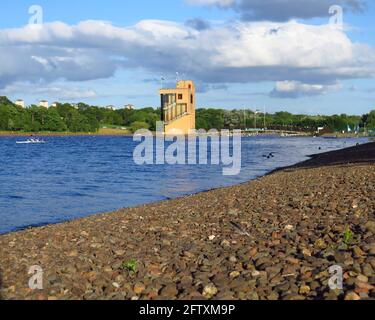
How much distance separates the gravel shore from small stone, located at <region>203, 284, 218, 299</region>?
14 millimetres

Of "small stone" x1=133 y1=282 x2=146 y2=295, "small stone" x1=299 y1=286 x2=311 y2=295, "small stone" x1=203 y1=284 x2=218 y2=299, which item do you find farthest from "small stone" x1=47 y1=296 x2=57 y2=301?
"small stone" x1=299 y1=286 x2=311 y2=295

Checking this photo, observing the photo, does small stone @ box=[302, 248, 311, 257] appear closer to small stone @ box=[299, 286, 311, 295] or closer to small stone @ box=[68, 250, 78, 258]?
small stone @ box=[299, 286, 311, 295]

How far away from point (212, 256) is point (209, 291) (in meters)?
2.04

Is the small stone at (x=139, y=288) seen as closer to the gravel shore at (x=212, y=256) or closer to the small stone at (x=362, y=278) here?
the gravel shore at (x=212, y=256)

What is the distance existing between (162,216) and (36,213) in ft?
35.0

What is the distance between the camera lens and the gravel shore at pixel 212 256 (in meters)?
7.52

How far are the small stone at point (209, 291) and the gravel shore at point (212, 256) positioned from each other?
0.05ft

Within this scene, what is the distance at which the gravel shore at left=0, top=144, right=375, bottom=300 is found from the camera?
24.7 ft

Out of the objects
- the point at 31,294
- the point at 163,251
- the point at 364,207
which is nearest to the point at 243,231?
the point at 163,251

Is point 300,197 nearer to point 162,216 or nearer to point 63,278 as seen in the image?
point 162,216

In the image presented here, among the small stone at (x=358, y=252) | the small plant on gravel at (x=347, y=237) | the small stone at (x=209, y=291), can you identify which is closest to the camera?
the small stone at (x=209, y=291)

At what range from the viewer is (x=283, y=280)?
24.8 ft

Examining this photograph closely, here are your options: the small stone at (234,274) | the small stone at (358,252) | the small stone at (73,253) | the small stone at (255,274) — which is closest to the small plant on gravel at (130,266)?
the small stone at (73,253)

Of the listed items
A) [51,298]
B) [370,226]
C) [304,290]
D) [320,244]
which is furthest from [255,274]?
[370,226]
